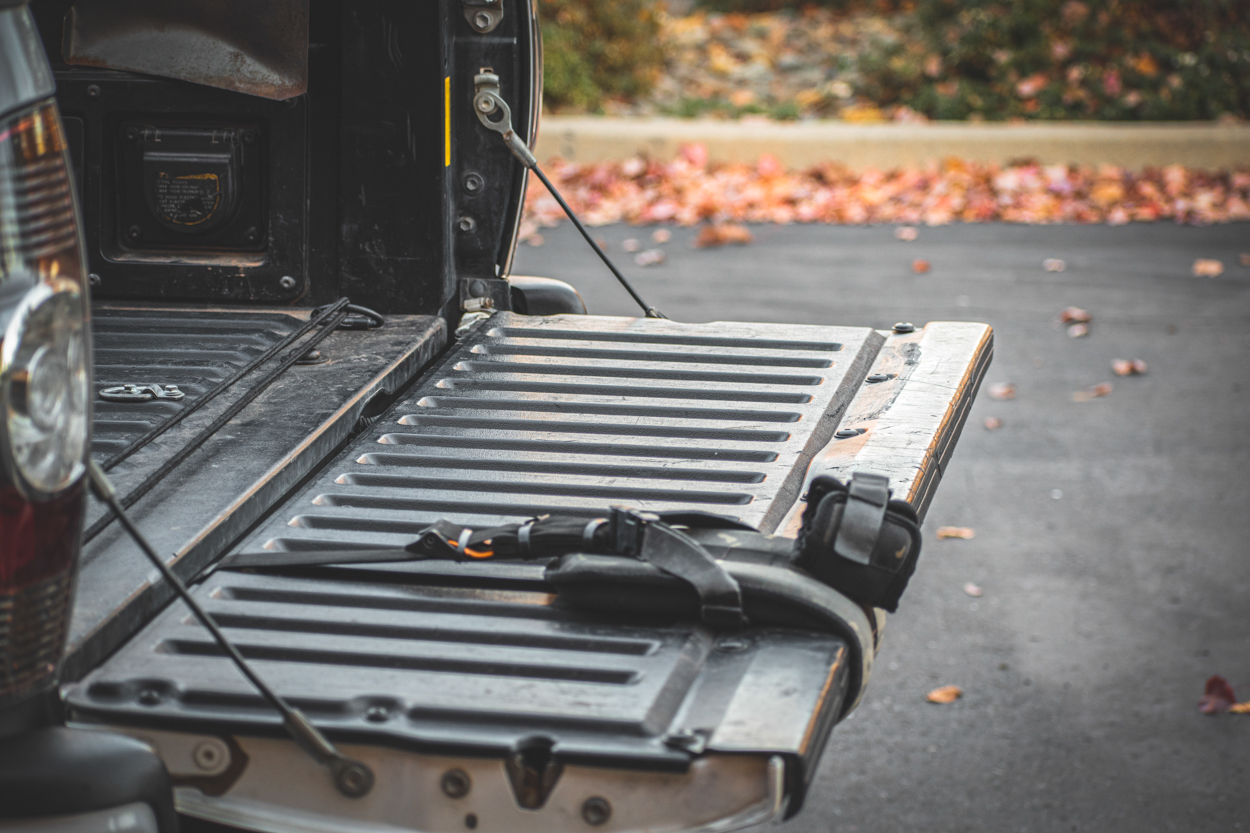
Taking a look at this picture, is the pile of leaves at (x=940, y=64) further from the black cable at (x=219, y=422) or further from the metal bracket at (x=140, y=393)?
the metal bracket at (x=140, y=393)

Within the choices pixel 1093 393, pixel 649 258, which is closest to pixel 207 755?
pixel 1093 393

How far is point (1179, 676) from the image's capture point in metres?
3.53

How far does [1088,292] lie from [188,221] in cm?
544

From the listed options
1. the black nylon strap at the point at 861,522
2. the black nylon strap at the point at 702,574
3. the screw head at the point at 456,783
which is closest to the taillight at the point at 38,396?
the screw head at the point at 456,783

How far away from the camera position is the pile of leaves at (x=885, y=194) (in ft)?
28.9

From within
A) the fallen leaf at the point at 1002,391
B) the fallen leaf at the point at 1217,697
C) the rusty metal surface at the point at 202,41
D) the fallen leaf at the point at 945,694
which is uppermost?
the rusty metal surface at the point at 202,41

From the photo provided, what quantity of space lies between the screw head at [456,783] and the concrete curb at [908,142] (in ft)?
29.7

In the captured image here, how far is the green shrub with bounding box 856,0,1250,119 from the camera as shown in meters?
10.4

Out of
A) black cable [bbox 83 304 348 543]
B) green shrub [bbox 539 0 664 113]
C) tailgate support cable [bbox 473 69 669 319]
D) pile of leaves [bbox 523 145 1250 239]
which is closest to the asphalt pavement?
pile of leaves [bbox 523 145 1250 239]

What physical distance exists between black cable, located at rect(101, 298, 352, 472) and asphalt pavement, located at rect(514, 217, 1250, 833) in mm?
1546

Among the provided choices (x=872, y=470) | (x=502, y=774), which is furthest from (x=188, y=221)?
(x=502, y=774)

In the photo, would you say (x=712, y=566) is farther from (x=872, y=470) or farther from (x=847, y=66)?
(x=847, y=66)

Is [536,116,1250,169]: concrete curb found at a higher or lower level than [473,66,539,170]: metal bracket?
lower

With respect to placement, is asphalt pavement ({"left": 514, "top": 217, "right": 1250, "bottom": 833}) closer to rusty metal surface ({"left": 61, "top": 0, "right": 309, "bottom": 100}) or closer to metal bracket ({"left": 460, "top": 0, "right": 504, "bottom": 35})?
metal bracket ({"left": 460, "top": 0, "right": 504, "bottom": 35})
